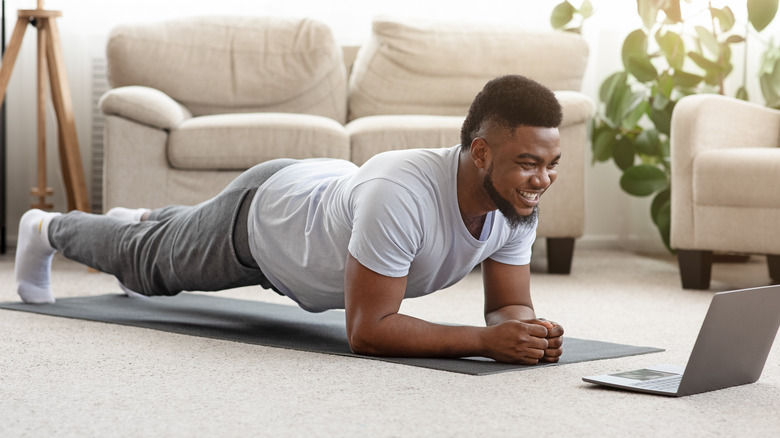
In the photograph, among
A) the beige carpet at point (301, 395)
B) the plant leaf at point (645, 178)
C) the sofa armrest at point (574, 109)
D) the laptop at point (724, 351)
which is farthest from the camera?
the plant leaf at point (645, 178)

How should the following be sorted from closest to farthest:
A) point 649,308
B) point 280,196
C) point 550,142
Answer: point 550,142 → point 280,196 → point 649,308

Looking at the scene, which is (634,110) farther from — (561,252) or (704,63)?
(561,252)

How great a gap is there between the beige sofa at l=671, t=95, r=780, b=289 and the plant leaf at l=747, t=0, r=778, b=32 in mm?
406

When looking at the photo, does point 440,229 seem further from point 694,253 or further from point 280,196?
point 694,253

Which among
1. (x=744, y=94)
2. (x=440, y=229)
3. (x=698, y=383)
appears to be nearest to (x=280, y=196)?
(x=440, y=229)

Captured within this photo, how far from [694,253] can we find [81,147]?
98.0 inches

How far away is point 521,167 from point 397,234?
227 millimetres

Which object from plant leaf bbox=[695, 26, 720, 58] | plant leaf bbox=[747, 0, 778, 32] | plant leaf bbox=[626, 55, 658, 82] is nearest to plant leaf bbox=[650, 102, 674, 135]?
plant leaf bbox=[626, 55, 658, 82]

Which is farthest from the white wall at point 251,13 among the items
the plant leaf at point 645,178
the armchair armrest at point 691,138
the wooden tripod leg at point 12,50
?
the armchair armrest at point 691,138

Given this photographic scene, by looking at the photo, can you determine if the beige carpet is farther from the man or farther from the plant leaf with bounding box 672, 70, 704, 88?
the plant leaf with bounding box 672, 70, 704, 88

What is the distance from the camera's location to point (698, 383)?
149 cm

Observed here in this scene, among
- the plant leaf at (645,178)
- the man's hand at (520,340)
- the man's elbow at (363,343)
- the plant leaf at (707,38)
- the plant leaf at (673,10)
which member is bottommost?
the plant leaf at (645,178)

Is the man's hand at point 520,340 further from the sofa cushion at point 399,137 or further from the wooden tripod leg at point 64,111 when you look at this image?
the wooden tripod leg at point 64,111

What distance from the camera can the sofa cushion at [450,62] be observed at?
3742 millimetres
